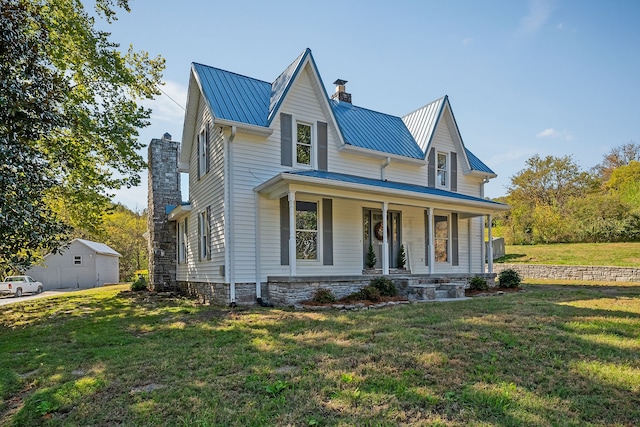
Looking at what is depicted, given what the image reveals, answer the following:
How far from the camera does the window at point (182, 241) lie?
15.0m

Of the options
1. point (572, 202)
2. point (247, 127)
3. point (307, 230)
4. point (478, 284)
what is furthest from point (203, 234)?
point (572, 202)

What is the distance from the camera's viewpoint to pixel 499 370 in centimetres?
415

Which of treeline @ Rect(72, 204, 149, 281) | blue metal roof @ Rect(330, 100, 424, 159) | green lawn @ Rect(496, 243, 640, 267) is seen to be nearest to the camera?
blue metal roof @ Rect(330, 100, 424, 159)

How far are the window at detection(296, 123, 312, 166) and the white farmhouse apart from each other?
0.15 feet

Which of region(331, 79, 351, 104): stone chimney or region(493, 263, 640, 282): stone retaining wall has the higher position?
region(331, 79, 351, 104): stone chimney

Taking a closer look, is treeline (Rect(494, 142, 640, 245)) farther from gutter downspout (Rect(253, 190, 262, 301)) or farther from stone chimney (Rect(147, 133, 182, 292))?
stone chimney (Rect(147, 133, 182, 292))

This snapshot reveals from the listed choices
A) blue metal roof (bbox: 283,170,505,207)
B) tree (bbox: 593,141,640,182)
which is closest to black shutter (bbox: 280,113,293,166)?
blue metal roof (bbox: 283,170,505,207)

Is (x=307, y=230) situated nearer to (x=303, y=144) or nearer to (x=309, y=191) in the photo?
(x=309, y=191)

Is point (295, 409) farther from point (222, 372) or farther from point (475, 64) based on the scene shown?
point (475, 64)

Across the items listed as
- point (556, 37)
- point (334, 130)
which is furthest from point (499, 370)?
point (556, 37)

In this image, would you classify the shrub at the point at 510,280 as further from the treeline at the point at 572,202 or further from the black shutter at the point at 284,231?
the treeline at the point at 572,202

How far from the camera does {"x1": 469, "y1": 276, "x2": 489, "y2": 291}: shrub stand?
12445 mm

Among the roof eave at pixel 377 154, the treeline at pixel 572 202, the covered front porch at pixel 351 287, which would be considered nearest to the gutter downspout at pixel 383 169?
the roof eave at pixel 377 154

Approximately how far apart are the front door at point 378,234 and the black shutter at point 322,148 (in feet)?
7.16
